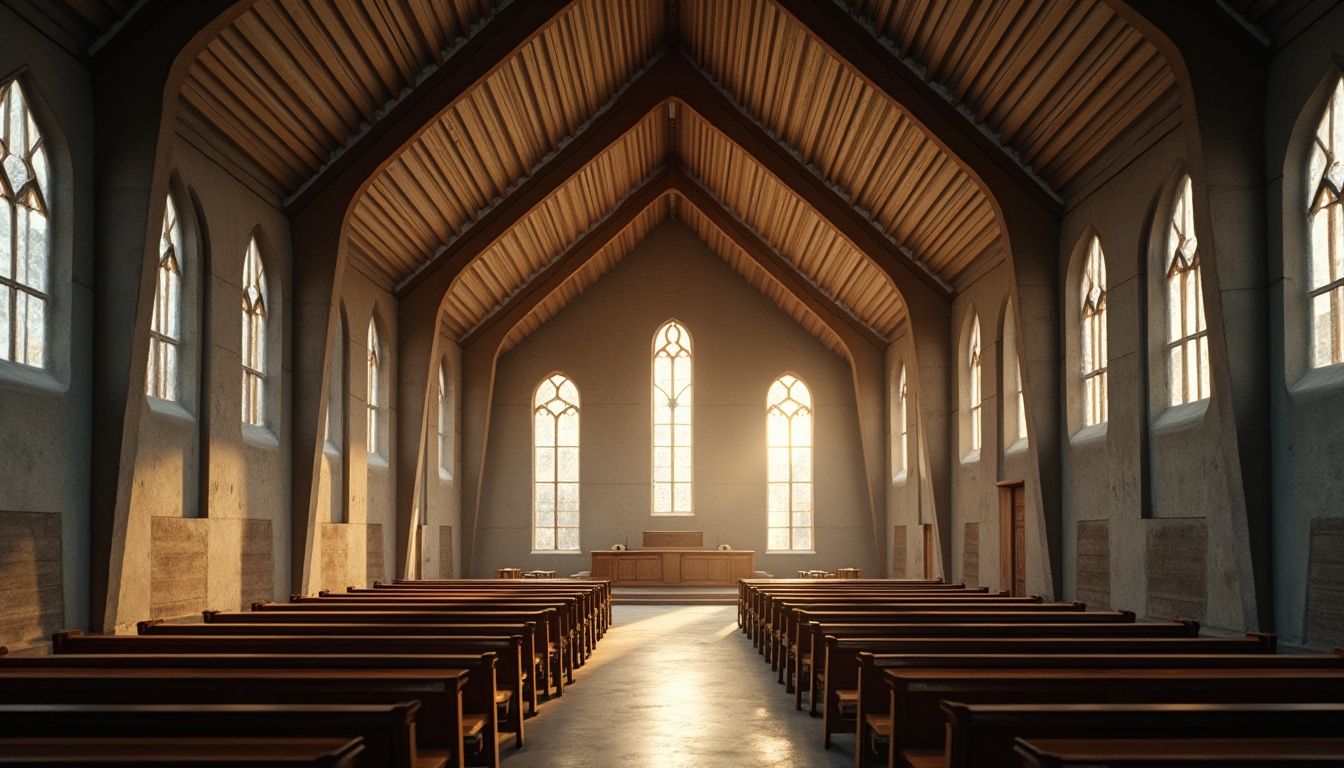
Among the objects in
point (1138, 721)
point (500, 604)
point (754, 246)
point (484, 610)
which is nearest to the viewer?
point (1138, 721)

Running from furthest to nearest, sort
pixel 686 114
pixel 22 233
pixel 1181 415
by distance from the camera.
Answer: pixel 686 114, pixel 1181 415, pixel 22 233

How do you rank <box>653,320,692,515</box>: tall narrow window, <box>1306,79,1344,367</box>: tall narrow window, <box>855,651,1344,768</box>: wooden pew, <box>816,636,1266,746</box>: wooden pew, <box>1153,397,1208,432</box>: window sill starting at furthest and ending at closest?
<box>653,320,692,515</box>: tall narrow window, <box>1153,397,1208,432</box>: window sill, <box>1306,79,1344,367</box>: tall narrow window, <box>816,636,1266,746</box>: wooden pew, <box>855,651,1344,768</box>: wooden pew

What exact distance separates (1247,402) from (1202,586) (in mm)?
2211

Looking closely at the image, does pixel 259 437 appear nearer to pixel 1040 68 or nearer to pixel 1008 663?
pixel 1040 68

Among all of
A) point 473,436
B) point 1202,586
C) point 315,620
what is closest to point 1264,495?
point 1202,586

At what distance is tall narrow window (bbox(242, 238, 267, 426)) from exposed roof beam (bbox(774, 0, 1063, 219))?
6.91 m

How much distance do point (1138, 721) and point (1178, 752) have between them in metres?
0.44

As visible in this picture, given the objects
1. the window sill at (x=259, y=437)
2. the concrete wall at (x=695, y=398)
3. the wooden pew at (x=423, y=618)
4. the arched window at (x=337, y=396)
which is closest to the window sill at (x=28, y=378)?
the wooden pew at (x=423, y=618)

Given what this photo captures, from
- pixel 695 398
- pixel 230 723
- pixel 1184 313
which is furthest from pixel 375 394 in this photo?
pixel 230 723

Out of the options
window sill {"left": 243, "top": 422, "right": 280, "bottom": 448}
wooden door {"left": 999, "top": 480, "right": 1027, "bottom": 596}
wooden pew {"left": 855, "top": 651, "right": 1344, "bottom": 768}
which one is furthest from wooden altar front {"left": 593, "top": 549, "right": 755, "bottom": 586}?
wooden pew {"left": 855, "top": 651, "right": 1344, "bottom": 768}

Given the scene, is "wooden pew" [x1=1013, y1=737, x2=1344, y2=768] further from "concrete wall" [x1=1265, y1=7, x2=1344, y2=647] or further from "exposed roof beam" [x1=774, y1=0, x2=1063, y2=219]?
"exposed roof beam" [x1=774, y1=0, x2=1063, y2=219]

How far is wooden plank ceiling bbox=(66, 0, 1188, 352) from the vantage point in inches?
470

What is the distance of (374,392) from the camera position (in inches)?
745

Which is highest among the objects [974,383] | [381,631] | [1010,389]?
[974,383]
